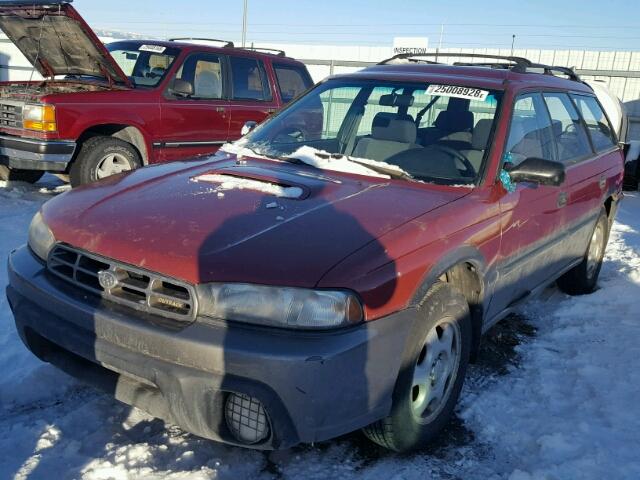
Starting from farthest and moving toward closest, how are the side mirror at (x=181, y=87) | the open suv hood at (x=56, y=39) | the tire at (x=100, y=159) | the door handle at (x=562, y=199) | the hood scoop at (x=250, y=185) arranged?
the side mirror at (x=181, y=87) < the tire at (x=100, y=159) < the open suv hood at (x=56, y=39) < the door handle at (x=562, y=199) < the hood scoop at (x=250, y=185)

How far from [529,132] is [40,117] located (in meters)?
4.95

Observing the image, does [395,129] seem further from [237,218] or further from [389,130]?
[237,218]

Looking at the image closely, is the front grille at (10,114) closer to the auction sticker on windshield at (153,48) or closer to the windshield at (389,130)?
the auction sticker on windshield at (153,48)

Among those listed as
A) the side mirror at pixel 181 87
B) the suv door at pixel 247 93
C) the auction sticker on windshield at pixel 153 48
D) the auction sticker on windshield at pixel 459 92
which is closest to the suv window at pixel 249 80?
the suv door at pixel 247 93

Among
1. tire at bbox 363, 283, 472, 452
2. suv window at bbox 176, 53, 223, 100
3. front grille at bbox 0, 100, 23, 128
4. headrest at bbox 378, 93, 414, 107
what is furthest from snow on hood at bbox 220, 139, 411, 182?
suv window at bbox 176, 53, 223, 100

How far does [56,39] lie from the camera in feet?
21.7

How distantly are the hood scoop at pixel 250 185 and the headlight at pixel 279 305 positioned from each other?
0.73 m

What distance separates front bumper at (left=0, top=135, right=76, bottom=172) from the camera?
20.7ft

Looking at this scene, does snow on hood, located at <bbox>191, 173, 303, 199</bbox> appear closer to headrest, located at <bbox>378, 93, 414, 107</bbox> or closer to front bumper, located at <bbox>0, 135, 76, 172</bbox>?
headrest, located at <bbox>378, 93, 414, 107</bbox>

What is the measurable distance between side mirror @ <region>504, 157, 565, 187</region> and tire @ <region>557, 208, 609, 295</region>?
1909mm

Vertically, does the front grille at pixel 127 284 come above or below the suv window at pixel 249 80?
below

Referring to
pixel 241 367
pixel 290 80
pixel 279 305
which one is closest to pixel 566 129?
pixel 279 305

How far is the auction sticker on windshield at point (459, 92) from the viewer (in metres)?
3.52

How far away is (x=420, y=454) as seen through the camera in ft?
9.02
